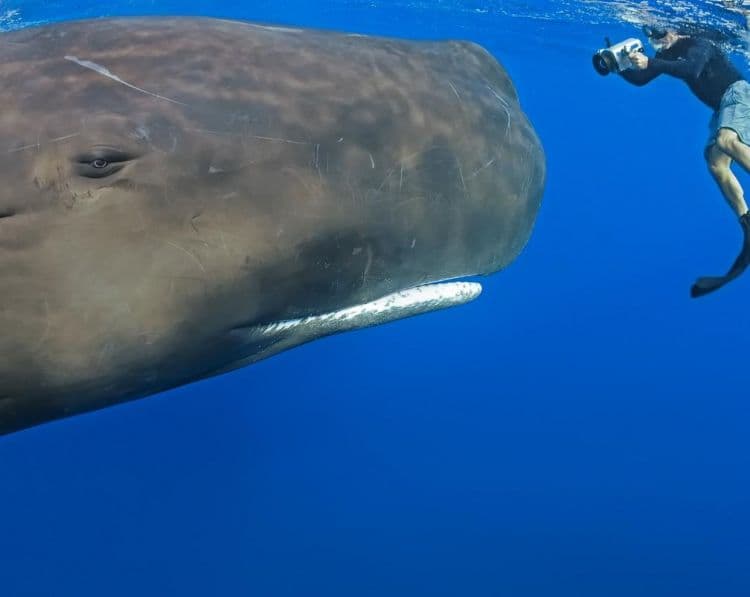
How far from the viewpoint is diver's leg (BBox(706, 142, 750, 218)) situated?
10781 millimetres

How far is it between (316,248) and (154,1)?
2881 centimetres

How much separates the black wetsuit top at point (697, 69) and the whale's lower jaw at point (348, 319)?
1120 cm

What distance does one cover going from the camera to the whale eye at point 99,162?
2752 millimetres

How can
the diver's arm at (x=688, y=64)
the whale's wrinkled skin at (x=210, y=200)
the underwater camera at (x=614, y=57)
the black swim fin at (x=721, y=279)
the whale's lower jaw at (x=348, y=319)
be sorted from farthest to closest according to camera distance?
the diver's arm at (x=688, y=64), the underwater camera at (x=614, y=57), the black swim fin at (x=721, y=279), the whale's lower jaw at (x=348, y=319), the whale's wrinkled skin at (x=210, y=200)

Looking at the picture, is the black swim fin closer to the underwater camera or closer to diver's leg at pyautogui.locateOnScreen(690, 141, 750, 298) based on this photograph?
diver's leg at pyautogui.locateOnScreen(690, 141, 750, 298)

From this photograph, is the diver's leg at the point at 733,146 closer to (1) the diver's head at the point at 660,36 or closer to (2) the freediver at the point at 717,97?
(2) the freediver at the point at 717,97

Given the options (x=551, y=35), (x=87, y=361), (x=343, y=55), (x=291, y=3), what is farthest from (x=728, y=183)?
(x=291, y=3)

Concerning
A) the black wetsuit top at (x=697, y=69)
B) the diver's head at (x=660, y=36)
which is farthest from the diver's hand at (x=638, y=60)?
the diver's head at (x=660, y=36)

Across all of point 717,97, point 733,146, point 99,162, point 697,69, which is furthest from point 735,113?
point 99,162

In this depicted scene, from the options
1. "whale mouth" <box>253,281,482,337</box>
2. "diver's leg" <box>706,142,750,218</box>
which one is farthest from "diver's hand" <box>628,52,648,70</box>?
"whale mouth" <box>253,281,482,337</box>

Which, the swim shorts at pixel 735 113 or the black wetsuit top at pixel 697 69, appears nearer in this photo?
the swim shorts at pixel 735 113

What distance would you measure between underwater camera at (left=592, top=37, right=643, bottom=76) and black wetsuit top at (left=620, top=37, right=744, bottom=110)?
288 mm

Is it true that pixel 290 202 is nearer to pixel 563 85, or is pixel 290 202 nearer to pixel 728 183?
pixel 728 183

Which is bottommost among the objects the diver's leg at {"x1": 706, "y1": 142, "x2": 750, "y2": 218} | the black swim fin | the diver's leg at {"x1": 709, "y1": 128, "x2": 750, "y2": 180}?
the black swim fin
